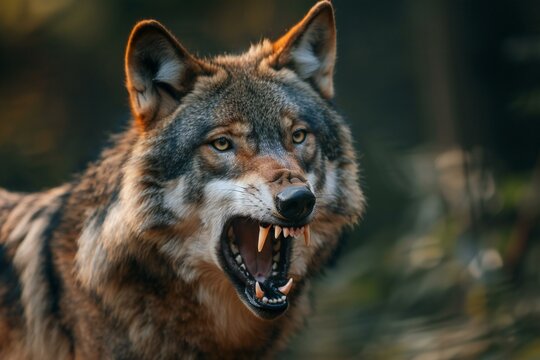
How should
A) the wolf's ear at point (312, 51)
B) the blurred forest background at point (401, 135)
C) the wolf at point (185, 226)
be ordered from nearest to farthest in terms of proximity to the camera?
the wolf at point (185, 226) → the wolf's ear at point (312, 51) → the blurred forest background at point (401, 135)

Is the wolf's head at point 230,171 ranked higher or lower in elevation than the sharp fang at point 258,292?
higher

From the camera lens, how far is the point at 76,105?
991cm

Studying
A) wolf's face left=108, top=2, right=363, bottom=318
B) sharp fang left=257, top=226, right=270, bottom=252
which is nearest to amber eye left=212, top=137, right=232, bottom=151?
wolf's face left=108, top=2, right=363, bottom=318

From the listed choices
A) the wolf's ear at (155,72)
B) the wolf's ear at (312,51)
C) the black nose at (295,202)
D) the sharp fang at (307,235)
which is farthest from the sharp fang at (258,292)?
the wolf's ear at (312,51)

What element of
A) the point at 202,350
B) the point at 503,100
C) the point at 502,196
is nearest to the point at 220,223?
the point at 202,350

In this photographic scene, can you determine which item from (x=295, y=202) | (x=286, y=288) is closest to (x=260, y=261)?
(x=286, y=288)

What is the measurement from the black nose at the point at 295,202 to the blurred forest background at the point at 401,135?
124 cm

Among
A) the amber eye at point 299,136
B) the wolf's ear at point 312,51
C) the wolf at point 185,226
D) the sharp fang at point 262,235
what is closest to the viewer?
the sharp fang at point 262,235

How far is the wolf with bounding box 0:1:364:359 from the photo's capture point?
3.67 metres

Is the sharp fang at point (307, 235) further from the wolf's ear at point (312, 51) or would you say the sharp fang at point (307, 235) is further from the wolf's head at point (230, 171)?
the wolf's ear at point (312, 51)

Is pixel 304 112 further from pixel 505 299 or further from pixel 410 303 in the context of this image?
pixel 410 303

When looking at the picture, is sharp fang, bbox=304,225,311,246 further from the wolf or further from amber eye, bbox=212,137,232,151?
amber eye, bbox=212,137,232,151

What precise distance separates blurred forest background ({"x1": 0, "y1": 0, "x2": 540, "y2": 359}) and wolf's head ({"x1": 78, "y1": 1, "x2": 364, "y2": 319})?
21.2 inches

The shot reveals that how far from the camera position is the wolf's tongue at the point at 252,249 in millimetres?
3766
